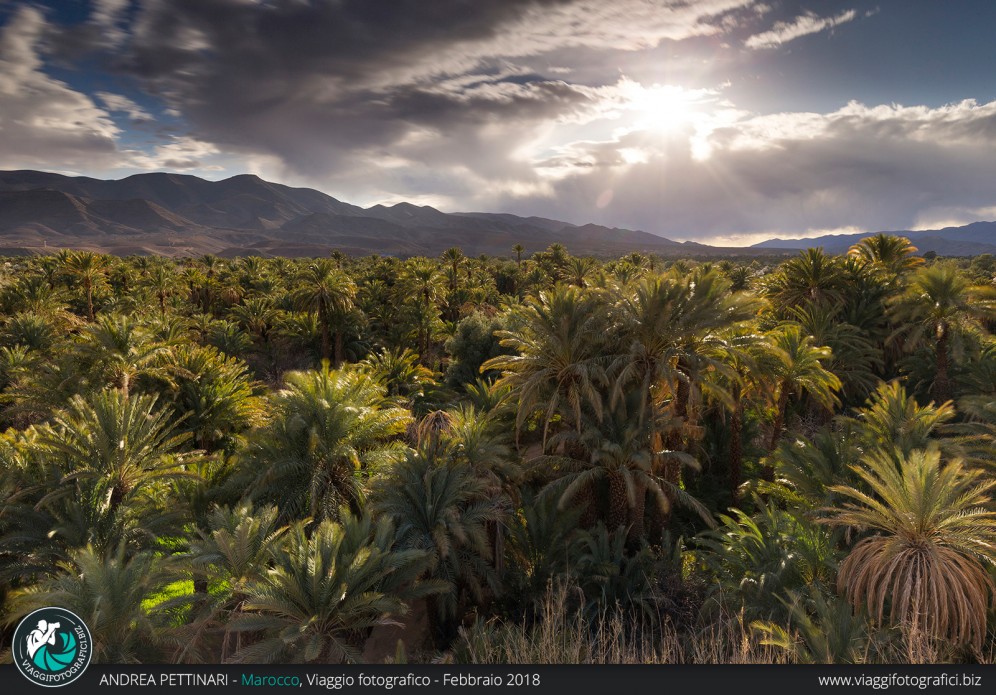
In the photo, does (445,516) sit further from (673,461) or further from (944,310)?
(944,310)

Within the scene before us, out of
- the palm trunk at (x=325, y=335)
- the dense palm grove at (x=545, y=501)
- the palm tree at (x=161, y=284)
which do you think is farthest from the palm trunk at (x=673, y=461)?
the palm tree at (x=161, y=284)

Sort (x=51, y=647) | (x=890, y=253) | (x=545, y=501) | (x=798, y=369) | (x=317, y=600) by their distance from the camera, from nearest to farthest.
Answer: (x=51, y=647) < (x=317, y=600) < (x=545, y=501) < (x=798, y=369) < (x=890, y=253)

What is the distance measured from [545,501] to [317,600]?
29.5ft

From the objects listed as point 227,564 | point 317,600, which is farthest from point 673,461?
point 227,564

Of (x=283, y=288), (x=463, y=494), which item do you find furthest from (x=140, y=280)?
(x=463, y=494)

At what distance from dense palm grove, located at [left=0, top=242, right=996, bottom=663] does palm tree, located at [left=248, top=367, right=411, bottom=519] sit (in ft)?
0.31

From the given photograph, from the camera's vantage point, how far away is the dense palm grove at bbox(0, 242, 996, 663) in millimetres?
8719

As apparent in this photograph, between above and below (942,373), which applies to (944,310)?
above

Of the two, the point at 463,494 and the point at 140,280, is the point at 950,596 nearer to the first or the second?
the point at 463,494

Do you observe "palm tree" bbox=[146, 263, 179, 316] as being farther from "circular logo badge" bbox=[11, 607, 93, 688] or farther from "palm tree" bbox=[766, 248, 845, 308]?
"palm tree" bbox=[766, 248, 845, 308]

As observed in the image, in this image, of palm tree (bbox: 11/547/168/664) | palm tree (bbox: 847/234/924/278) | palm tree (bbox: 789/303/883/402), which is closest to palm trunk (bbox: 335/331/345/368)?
palm tree (bbox: 11/547/168/664)

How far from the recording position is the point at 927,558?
838 cm

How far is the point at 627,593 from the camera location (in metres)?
13.3

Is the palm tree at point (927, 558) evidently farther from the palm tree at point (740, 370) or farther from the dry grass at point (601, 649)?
the palm tree at point (740, 370)
